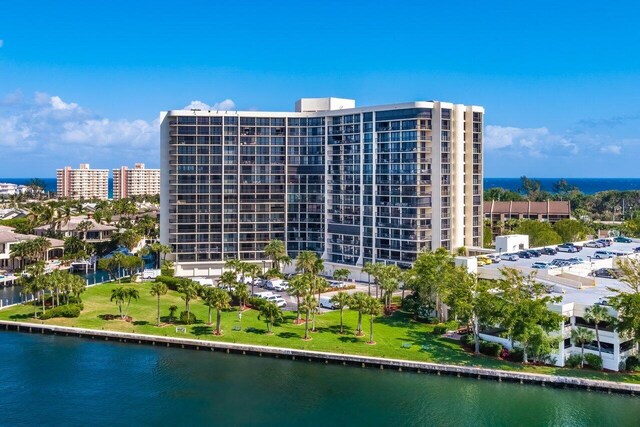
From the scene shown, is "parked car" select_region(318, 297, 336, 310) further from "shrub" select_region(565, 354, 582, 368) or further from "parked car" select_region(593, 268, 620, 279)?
"parked car" select_region(593, 268, 620, 279)

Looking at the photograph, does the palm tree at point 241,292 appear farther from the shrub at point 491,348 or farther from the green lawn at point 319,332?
the shrub at point 491,348

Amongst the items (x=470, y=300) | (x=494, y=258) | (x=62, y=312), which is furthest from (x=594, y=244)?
(x=62, y=312)

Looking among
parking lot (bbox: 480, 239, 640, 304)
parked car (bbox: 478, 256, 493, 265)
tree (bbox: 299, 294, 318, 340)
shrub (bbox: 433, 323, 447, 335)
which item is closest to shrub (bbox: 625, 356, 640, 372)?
parking lot (bbox: 480, 239, 640, 304)

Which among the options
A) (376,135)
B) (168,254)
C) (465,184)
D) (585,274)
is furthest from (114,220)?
(585,274)

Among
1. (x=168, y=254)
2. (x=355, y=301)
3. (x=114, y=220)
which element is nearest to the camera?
(x=355, y=301)

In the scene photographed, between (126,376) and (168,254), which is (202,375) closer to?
(126,376)

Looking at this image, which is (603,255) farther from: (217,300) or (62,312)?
(62,312)
